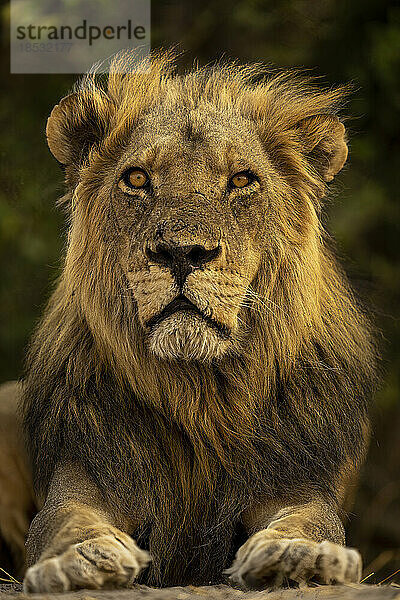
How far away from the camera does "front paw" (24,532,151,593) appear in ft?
7.74

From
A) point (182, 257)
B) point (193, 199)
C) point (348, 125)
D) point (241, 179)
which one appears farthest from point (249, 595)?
point (348, 125)

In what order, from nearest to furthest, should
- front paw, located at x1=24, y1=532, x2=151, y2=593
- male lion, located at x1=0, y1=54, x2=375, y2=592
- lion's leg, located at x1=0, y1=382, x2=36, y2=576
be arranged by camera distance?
front paw, located at x1=24, y1=532, x2=151, y2=593, male lion, located at x1=0, y1=54, x2=375, y2=592, lion's leg, located at x1=0, y1=382, x2=36, y2=576

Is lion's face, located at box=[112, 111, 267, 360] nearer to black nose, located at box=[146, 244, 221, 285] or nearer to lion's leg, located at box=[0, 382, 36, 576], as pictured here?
black nose, located at box=[146, 244, 221, 285]

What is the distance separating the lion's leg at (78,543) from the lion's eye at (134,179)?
834 millimetres

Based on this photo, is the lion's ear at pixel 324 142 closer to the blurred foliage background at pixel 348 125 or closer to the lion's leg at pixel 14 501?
the lion's leg at pixel 14 501

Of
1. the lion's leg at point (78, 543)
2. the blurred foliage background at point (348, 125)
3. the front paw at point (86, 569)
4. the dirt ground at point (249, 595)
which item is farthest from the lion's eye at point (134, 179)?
the blurred foliage background at point (348, 125)

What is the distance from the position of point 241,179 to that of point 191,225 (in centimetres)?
30

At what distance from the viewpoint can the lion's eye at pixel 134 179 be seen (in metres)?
2.84

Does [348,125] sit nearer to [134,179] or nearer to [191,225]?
[134,179]

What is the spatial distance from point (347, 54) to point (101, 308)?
11.4ft

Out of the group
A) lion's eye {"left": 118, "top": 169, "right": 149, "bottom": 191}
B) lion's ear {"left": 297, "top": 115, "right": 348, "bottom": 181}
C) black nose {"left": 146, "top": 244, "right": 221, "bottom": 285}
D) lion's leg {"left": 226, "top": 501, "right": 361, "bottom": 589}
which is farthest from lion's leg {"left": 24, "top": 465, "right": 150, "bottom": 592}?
lion's ear {"left": 297, "top": 115, "right": 348, "bottom": 181}

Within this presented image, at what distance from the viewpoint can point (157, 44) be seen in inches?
217

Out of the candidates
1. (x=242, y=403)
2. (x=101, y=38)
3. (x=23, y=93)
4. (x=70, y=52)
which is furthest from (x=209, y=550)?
(x=23, y=93)

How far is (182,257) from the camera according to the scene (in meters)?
2.59
